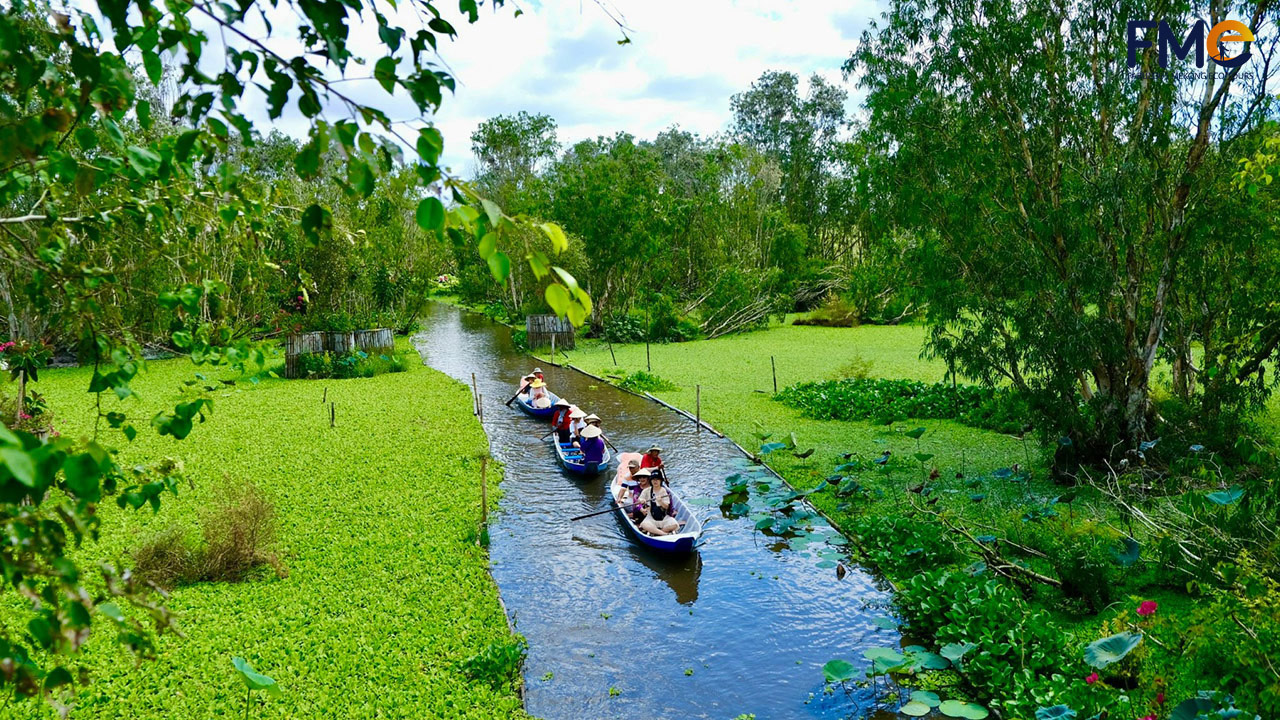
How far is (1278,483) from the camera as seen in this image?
15.6ft

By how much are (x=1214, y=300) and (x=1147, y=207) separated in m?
2.90

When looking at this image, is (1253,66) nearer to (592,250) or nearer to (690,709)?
(690,709)

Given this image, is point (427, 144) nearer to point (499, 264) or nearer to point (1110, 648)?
point (499, 264)

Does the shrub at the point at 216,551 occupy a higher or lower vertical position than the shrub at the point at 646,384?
lower

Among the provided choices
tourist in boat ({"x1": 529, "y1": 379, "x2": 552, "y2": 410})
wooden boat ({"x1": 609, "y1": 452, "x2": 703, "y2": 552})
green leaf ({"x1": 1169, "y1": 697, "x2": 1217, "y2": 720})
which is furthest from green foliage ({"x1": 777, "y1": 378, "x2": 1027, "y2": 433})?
green leaf ({"x1": 1169, "y1": 697, "x2": 1217, "y2": 720})

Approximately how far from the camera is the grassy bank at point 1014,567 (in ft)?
17.0

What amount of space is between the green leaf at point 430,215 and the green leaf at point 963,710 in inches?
209

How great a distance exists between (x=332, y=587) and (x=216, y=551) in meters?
1.21

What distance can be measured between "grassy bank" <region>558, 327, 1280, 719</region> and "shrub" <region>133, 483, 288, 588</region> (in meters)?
6.24

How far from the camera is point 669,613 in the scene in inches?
293

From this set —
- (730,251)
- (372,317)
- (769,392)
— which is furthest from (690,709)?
(730,251)

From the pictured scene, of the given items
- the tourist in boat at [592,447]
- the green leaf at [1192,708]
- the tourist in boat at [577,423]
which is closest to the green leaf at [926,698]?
the green leaf at [1192,708]

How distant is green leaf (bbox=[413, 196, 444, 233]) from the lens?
1340mm

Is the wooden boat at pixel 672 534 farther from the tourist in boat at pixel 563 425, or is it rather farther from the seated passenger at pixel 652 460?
the tourist in boat at pixel 563 425
